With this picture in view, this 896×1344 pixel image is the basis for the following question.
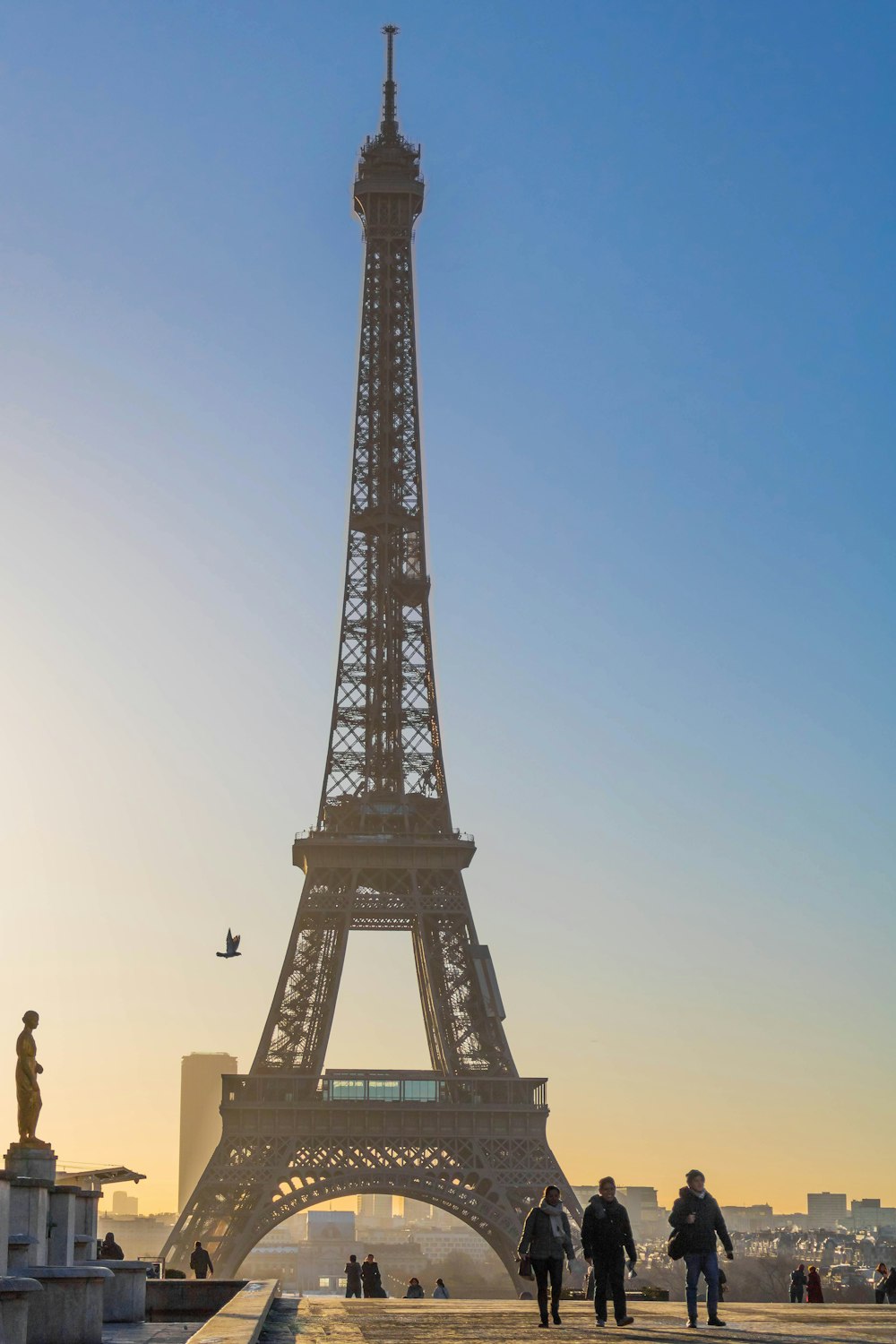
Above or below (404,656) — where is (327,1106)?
below

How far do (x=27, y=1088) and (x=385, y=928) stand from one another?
1968 inches

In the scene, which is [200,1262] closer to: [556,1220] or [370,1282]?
[370,1282]

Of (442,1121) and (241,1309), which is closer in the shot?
(241,1309)

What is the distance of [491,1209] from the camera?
74.1 m

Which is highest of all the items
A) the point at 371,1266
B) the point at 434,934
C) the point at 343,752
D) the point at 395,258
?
the point at 395,258

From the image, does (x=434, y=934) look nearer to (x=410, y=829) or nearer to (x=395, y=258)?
(x=410, y=829)

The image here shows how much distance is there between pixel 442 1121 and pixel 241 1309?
56.4 metres

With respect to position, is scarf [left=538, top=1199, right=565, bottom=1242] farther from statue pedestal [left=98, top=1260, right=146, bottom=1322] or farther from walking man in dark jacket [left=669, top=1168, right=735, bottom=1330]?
statue pedestal [left=98, top=1260, right=146, bottom=1322]

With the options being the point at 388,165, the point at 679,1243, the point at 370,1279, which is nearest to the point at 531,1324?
the point at 679,1243

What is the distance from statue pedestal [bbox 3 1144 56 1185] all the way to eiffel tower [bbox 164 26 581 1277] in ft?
134

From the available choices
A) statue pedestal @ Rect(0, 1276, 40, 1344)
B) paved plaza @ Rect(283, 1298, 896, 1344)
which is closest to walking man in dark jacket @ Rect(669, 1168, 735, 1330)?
paved plaza @ Rect(283, 1298, 896, 1344)

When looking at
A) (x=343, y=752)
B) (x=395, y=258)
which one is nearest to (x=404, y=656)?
(x=343, y=752)

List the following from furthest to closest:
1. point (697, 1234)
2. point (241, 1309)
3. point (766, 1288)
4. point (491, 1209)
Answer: point (766, 1288) < point (491, 1209) < point (697, 1234) < point (241, 1309)

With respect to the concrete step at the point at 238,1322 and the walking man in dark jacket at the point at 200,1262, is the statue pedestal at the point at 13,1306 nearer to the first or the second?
the concrete step at the point at 238,1322
